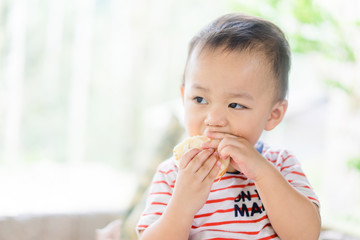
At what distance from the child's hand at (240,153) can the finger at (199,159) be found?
0.6 inches

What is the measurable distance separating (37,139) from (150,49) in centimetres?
115

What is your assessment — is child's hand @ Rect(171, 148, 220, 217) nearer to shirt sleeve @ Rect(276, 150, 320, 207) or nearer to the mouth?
the mouth

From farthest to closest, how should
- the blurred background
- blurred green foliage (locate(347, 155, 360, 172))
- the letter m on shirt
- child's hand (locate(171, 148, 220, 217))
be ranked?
1. the blurred background
2. blurred green foliage (locate(347, 155, 360, 172))
3. the letter m on shirt
4. child's hand (locate(171, 148, 220, 217))

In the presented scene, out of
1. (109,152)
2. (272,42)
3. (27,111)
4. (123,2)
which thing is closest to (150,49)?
(123,2)

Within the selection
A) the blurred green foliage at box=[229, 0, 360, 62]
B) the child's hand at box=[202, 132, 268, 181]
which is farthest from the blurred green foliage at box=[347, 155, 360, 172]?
the child's hand at box=[202, 132, 268, 181]

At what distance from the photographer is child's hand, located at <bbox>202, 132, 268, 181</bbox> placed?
112cm

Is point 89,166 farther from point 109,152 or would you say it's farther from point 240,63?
point 240,63

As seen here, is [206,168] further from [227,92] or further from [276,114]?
[276,114]

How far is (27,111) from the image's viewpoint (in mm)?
3217

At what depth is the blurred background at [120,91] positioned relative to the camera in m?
2.64

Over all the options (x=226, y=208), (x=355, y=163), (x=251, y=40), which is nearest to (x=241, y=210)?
(x=226, y=208)

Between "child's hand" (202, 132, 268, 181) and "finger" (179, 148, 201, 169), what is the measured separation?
24 millimetres

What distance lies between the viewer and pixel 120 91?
3.77 m

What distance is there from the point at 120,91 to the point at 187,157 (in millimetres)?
2696
